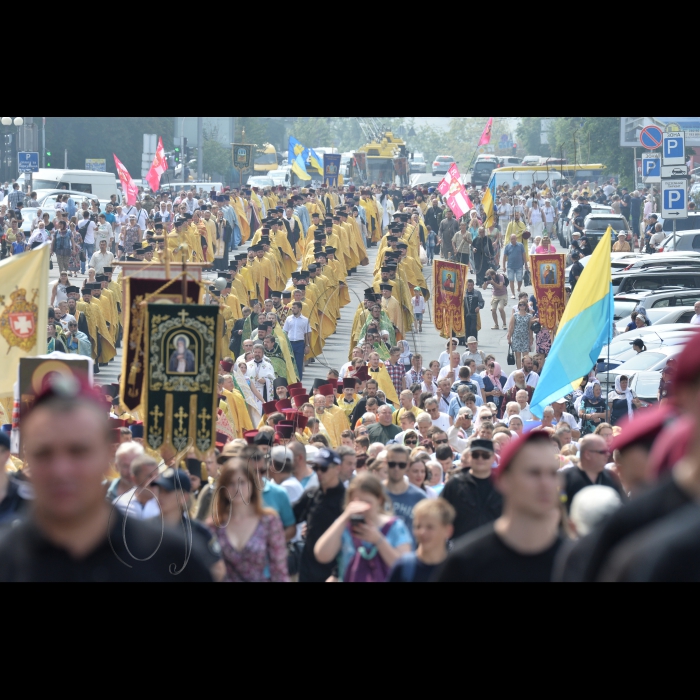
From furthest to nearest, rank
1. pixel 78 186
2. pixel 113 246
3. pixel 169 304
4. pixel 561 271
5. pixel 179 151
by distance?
pixel 179 151, pixel 78 186, pixel 113 246, pixel 561 271, pixel 169 304

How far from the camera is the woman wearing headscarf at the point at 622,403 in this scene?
44.3 feet

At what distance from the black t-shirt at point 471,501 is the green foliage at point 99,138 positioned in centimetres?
4566

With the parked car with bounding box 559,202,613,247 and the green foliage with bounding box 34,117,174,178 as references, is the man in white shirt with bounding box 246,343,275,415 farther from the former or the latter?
the green foliage with bounding box 34,117,174,178

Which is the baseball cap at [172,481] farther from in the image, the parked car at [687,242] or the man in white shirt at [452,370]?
the parked car at [687,242]

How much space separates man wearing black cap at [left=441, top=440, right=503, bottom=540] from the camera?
6609 millimetres

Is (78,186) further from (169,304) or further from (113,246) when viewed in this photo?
(169,304)

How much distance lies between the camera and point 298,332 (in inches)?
706

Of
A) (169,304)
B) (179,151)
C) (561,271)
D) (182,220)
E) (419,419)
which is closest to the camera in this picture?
(169,304)

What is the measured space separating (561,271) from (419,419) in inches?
248

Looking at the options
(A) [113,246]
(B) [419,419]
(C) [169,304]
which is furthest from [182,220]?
(C) [169,304]

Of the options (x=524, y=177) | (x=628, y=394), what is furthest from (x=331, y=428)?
(x=524, y=177)

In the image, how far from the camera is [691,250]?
26.4 meters

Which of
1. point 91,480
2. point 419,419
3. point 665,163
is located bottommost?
point 419,419
